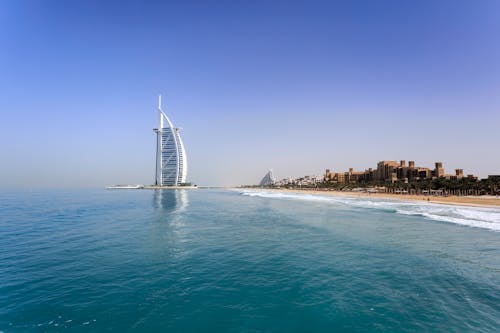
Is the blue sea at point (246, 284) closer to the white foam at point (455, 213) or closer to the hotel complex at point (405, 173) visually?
the white foam at point (455, 213)

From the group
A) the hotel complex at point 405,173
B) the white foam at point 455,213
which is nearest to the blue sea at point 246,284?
the white foam at point 455,213

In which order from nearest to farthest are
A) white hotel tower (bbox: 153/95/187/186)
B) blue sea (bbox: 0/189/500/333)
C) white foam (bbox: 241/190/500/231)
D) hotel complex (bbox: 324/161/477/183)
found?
blue sea (bbox: 0/189/500/333) → white foam (bbox: 241/190/500/231) → hotel complex (bbox: 324/161/477/183) → white hotel tower (bbox: 153/95/187/186)

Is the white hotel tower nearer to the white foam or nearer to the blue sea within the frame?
the white foam

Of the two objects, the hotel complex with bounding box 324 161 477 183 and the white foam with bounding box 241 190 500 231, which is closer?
the white foam with bounding box 241 190 500 231

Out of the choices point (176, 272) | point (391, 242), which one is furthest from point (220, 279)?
point (391, 242)

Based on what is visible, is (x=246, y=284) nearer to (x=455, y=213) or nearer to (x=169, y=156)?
(x=455, y=213)

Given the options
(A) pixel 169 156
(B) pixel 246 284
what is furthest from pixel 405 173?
(B) pixel 246 284

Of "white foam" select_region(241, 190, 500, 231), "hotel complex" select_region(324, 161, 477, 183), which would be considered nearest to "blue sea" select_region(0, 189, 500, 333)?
"white foam" select_region(241, 190, 500, 231)

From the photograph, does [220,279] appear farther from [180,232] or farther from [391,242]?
[391,242]
